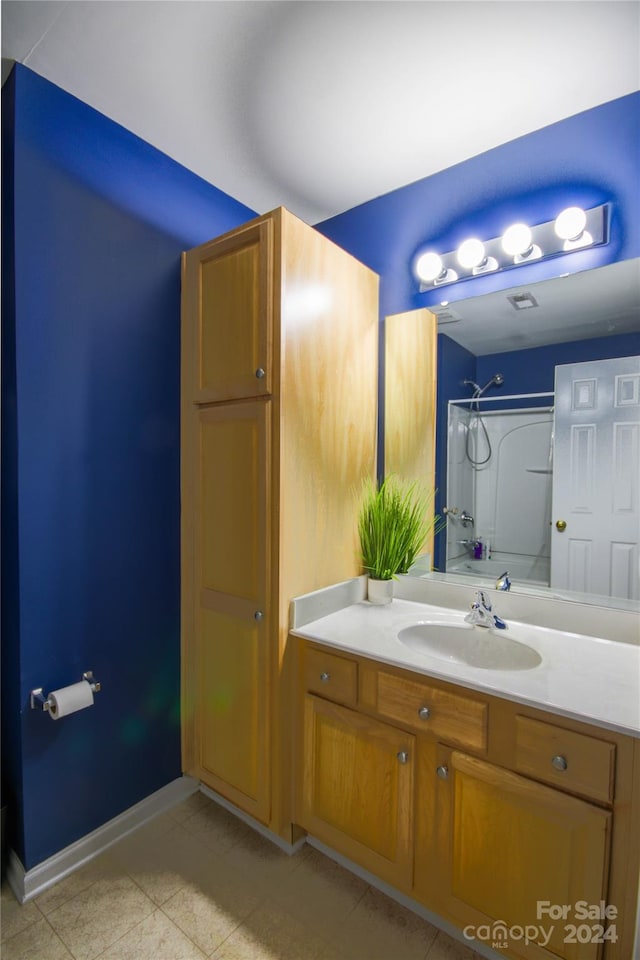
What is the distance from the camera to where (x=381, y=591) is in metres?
1.83

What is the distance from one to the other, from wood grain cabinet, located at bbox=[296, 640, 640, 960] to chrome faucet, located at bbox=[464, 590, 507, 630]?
371 mm

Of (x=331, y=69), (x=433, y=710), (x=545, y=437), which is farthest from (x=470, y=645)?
(x=331, y=69)

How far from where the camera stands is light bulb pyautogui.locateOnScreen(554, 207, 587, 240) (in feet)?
4.85

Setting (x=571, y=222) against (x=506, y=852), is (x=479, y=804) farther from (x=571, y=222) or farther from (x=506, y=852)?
(x=571, y=222)

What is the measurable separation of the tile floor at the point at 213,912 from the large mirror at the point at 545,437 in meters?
1.09

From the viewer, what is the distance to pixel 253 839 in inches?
65.4

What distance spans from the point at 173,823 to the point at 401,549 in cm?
137

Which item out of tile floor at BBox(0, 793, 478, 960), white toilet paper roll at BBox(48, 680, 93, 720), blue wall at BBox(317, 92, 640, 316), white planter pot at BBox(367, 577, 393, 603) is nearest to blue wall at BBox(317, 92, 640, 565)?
blue wall at BBox(317, 92, 640, 316)

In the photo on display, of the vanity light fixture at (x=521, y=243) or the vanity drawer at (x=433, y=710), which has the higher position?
the vanity light fixture at (x=521, y=243)

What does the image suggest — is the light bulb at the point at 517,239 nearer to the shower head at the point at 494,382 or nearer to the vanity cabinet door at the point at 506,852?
the shower head at the point at 494,382


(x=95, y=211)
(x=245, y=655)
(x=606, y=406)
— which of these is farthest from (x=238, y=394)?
(x=606, y=406)

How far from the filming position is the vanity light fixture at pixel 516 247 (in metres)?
1.49

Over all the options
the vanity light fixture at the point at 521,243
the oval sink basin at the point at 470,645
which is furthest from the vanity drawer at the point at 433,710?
the vanity light fixture at the point at 521,243

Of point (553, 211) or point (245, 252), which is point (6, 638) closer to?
point (245, 252)
